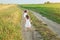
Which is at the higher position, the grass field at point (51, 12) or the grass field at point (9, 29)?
the grass field at point (9, 29)

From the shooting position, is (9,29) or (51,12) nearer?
(9,29)

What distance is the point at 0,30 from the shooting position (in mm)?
15477

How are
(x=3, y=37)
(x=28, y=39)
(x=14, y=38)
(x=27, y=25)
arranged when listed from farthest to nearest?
(x=27, y=25) < (x=28, y=39) < (x=14, y=38) < (x=3, y=37)

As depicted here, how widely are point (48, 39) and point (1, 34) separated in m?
3.43

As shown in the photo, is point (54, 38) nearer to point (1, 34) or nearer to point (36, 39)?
point (36, 39)

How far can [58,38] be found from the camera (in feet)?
53.7

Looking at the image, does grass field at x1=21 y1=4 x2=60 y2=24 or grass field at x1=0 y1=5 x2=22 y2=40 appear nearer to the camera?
grass field at x1=0 y1=5 x2=22 y2=40

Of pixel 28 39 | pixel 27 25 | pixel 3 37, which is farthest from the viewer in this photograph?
pixel 27 25

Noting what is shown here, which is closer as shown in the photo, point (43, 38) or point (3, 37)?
point (3, 37)

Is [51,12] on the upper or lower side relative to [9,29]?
lower

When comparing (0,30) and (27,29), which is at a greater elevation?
(0,30)

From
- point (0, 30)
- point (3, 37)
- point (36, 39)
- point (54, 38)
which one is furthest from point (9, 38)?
point (54, 38)

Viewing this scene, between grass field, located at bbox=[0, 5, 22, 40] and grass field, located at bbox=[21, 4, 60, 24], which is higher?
grass field, located at bbox=[0, 5, 22, 40]

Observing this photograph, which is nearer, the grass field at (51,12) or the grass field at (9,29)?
the grass field at (9,29)
